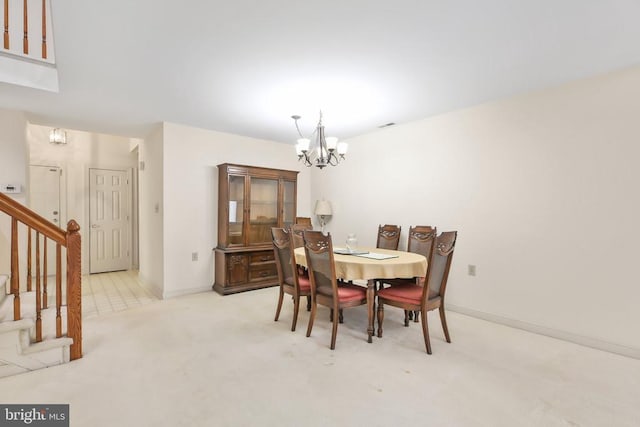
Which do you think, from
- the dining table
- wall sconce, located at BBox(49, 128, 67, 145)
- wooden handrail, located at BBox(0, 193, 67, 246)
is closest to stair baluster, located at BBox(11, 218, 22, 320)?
wooden handrail, located at BBox(0, 193, 67, 246)

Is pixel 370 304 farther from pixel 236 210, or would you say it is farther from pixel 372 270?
pixel 236 210

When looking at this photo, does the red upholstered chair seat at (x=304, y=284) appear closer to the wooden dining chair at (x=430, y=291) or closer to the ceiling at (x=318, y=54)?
the wooden dining chair at (x=430, y=291)

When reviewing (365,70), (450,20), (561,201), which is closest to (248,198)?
(365,70)

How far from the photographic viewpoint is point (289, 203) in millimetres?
4934

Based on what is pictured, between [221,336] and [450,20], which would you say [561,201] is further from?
[221,336]

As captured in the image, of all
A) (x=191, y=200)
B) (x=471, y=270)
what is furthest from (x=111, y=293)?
(x=471, y=270)

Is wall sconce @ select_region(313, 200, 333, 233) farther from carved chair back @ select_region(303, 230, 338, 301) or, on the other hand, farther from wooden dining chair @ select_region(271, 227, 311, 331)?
carved chair back @ select_region(303, 230, 338, 301)

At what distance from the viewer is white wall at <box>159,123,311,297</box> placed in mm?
4062

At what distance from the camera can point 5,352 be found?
206 centimetres

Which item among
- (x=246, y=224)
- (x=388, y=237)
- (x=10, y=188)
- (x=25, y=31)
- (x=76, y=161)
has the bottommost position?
(x=388, y=237)

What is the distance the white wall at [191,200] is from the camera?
4.06 metres

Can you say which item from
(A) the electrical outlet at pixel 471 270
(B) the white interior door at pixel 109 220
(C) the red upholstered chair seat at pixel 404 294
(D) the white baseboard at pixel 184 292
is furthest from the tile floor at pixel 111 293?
(A) the electrical outlet at pixel 471 270

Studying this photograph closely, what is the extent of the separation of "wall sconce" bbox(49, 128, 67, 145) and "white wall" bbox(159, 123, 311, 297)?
263cm

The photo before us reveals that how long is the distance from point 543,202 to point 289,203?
3295 mm
